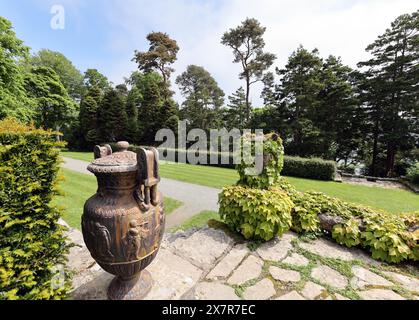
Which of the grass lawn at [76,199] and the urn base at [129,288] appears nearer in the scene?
the urn base at [129,288]

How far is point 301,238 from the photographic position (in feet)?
11.2

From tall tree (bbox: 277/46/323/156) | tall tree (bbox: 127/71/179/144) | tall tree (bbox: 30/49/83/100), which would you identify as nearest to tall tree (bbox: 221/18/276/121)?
tall tree (bbox: 277/46/323/156)

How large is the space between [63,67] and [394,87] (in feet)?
129

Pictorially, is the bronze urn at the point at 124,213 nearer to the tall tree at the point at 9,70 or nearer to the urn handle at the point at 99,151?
the urn handle at the point at 99,151

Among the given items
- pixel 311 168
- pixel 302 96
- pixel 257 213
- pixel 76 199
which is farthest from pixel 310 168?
pixel 76 199

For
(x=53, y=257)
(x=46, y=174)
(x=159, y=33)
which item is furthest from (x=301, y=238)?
(x=159, y=33)

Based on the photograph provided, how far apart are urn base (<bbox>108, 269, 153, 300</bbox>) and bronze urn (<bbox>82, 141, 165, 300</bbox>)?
0.32 m

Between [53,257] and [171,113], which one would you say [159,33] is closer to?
[171,113]

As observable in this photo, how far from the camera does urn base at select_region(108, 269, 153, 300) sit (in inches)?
78.1

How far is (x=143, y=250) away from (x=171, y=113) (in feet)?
68.6

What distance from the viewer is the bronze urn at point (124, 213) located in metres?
1.66

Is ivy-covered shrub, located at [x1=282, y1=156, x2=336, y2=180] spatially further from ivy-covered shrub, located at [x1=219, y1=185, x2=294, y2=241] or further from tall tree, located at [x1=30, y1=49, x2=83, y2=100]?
tall tree, located at [x1=30, y1=49, x2=83, y2=100]

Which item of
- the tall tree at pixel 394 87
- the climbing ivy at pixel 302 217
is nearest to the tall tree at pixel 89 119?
the climbing ivy at pixel 302 217

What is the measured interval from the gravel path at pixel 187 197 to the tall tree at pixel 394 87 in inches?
601
